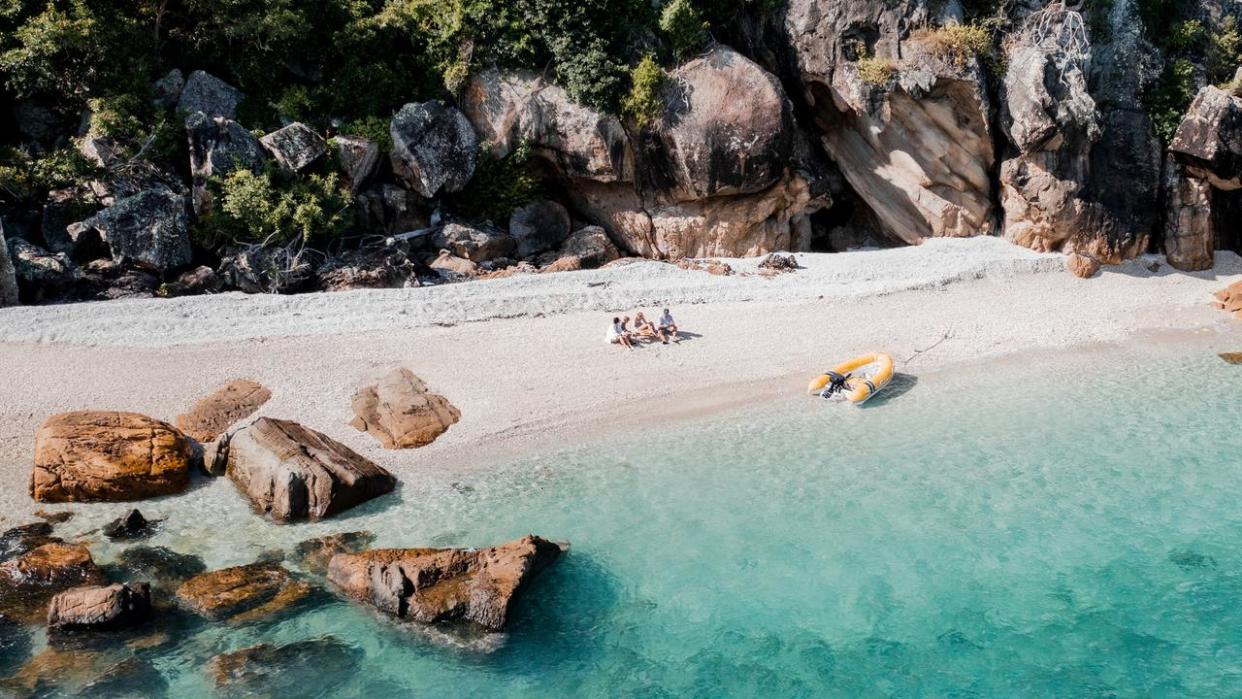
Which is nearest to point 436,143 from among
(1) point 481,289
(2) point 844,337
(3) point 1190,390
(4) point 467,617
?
(1) point 481,289

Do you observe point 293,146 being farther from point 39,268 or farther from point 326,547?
point 326,547

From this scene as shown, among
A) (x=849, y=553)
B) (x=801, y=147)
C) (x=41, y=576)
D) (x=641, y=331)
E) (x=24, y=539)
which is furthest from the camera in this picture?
(x=801, y=147)

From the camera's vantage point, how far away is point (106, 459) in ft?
48.2

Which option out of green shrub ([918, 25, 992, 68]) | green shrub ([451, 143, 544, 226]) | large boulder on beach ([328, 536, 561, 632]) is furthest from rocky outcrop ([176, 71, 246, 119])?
green shrub ([918, 25, 992, 68])

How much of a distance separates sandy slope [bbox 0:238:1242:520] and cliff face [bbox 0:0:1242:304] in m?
2.26

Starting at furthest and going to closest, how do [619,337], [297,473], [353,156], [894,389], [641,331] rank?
[353,156]
[641,331]
[619,337]
[894,389]
[297,473]

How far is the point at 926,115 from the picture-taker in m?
26.3

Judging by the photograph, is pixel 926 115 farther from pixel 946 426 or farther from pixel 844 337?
pixel 946 426

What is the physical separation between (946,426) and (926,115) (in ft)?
41.9

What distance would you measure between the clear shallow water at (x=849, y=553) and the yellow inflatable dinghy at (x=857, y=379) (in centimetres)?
46

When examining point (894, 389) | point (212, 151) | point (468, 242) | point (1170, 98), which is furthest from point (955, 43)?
point (212, 151)

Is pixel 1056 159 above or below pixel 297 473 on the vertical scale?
above

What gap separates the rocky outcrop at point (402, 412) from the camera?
1673 centimetres

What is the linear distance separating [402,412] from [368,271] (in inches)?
277
